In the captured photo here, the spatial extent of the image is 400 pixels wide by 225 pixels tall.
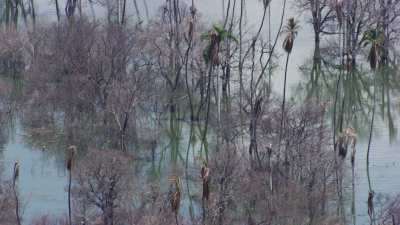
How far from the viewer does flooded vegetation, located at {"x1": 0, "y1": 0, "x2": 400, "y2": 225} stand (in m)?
32.2

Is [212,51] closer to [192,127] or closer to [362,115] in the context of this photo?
[192,127]

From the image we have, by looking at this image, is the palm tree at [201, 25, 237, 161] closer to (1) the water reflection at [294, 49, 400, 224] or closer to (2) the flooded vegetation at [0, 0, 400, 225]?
(2) the flooded vegetation at [0, 0, 400, 225]

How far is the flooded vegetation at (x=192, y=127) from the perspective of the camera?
32250 mm

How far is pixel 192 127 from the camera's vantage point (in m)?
54.7

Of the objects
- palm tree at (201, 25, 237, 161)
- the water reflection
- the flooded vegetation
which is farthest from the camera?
palm tree at (201, 25, 237, 161)

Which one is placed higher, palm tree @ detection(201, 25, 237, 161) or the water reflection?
palm tree @ detection(201, 25, 237, 161)

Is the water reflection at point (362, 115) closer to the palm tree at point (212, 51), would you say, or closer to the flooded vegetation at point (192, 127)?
the flooded vegetation at point (192, 127)

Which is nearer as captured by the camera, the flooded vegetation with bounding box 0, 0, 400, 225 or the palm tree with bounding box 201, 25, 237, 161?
the flooded vegetation with bounding box 0, 0, 400, 225

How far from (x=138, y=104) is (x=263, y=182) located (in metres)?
19.6

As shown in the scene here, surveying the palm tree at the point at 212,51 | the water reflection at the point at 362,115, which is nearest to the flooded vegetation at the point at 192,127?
the water reflection at the point at 362,115

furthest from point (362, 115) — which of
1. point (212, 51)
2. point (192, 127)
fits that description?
point (212, 51)

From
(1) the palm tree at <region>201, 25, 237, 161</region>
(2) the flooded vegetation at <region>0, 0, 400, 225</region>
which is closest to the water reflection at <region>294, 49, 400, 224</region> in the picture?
(2) the flooded vegetation at <region>0, 0, 400, 225</region>

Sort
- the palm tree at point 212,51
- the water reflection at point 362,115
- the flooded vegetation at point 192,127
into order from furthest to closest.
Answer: the palm tree at point 212,51, the water reflection at point 362,115, the flooded vegetation at point 192,127

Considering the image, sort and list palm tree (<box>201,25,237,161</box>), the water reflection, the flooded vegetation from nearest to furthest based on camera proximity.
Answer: the flooded vegetation
the water reflection
palm tree (<box>201,25,237,161</box>)
